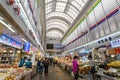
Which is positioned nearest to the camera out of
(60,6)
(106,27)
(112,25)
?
(112,25)

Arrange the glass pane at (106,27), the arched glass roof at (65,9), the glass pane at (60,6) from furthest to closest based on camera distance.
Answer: the glass pane at (60,6)
the arched glass roof at (65,9)
the glass pane at (106,27)

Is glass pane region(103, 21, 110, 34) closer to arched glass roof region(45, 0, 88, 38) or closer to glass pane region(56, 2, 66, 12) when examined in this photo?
arched glass roof region(45, 0, 88, 38)

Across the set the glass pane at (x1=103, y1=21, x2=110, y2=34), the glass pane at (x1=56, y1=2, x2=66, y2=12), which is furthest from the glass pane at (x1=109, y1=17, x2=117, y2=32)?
the glass pane at (x1=56, y1=2, x2=66, y2=12)

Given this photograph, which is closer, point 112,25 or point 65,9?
point 112,25

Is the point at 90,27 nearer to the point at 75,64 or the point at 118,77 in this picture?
the point at 75,64

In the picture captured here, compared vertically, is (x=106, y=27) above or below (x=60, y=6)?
below

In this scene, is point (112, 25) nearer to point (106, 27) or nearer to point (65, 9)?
point (106, 27)

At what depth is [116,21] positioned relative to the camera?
6309mm

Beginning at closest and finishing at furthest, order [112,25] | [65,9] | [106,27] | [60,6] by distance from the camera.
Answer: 1. [112,25]
2. [106,27]
3. [60,6]
4. [65,9]

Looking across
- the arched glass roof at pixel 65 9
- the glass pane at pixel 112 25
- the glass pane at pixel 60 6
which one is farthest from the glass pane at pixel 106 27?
the glass pane at pixel 60 6

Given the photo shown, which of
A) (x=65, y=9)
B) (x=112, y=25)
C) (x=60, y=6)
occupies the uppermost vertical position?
(x=60, y=6)

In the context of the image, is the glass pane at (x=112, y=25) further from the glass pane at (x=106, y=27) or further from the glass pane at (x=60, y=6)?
the glass pane at (x=60, y=6)

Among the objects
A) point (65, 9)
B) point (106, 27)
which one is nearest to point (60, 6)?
point (65, 9)

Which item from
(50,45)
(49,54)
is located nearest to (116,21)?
(50,45)
